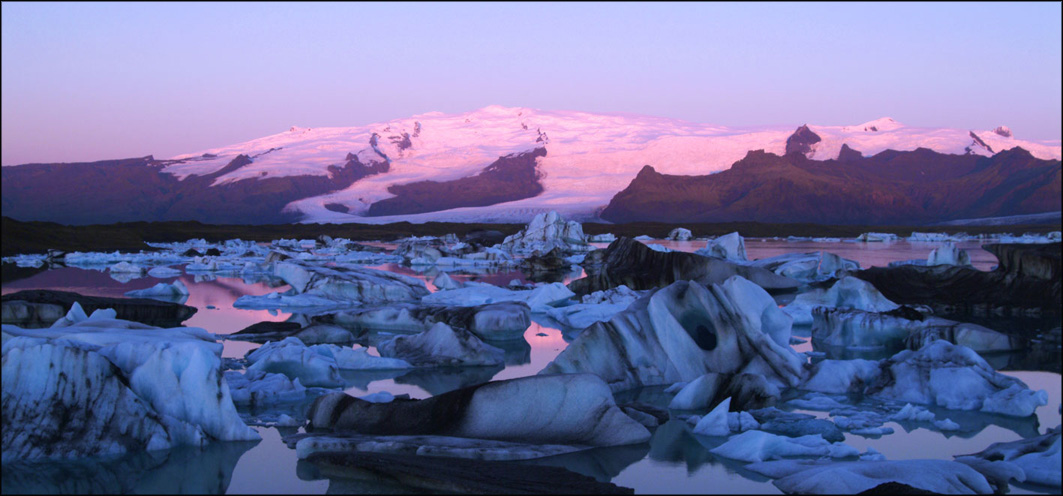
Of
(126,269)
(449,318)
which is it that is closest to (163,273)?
(126,269)

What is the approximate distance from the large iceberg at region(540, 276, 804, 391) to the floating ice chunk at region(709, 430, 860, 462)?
1812 mm

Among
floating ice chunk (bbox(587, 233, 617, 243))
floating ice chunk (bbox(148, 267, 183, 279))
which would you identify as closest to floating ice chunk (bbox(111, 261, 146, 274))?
floating ice chunk (bbox(148, 267, 183, 279))

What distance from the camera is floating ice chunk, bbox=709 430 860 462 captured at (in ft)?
15.0

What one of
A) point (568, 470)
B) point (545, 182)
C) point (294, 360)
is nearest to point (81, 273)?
point (294, 360)

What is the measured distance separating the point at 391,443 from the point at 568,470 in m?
0.94

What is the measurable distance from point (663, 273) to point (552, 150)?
274 feet

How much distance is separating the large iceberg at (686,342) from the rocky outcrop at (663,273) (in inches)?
266

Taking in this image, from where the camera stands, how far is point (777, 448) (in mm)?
4637

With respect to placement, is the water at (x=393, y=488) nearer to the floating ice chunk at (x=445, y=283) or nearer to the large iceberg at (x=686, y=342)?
the large iceberg at (x=686, y=342)

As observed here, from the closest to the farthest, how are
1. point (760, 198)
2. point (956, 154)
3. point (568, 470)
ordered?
point (568, 470) < point (760, 198) < point (956, 154)

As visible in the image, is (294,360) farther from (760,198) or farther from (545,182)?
(545,182)

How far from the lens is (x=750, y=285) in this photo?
7.27 metres

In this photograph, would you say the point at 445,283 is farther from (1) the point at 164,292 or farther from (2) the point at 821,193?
(2) the point at 821,193

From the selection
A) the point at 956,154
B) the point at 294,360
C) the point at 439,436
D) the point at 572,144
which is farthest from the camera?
the point at 572,144
